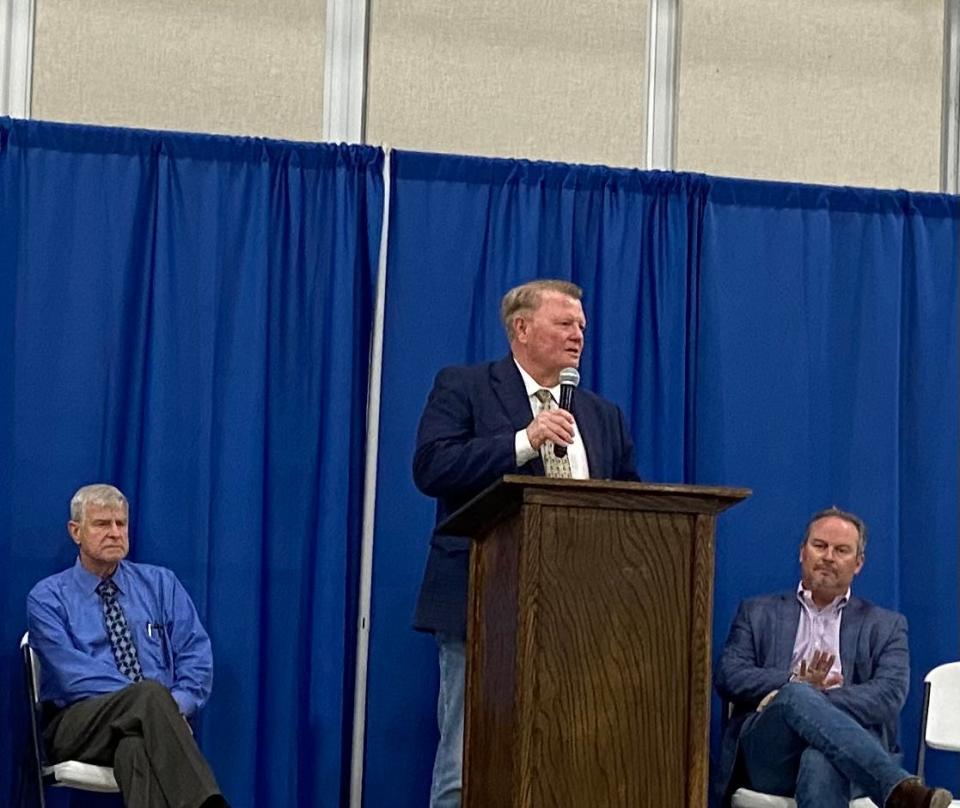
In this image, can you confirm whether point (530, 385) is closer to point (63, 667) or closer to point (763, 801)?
point (763, 801)

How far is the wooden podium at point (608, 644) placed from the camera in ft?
11.5

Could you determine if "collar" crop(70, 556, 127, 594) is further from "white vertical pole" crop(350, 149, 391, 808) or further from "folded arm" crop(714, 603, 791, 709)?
"folded arm" crop(714, 603, 791, 709)

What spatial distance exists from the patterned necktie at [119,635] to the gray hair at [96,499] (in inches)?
9.4

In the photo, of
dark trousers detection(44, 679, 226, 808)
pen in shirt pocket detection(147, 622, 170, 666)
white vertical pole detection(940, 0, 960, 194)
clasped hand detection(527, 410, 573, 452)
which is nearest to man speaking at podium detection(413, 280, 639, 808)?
clasped hand detection(527, 410, 573, 452)

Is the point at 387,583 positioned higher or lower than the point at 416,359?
lower

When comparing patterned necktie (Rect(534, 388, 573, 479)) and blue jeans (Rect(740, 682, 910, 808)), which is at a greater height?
patterned necktie (Rect(534, 388, 573, 479))

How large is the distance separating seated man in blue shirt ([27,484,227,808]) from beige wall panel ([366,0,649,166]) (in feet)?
5.81

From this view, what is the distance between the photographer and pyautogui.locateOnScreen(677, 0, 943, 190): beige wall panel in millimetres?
6629

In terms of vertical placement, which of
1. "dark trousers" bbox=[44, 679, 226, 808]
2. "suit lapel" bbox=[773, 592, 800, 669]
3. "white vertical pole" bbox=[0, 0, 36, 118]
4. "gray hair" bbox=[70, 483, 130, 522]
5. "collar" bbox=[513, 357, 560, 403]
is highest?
"white vertical pole" bbox=[0, 0, 36, 118]

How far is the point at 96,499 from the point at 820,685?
234 cm

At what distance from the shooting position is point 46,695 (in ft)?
17.7

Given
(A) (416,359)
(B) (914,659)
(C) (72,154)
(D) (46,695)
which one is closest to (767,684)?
(B) (914,659)

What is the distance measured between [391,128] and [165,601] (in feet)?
6.19

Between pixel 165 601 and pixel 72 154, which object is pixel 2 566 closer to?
pixel 165 601
